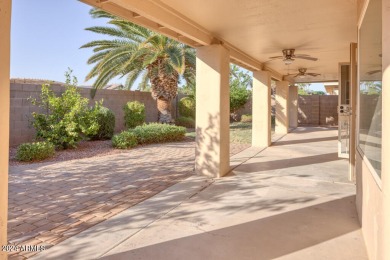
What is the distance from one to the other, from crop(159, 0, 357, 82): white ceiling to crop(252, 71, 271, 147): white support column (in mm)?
2783

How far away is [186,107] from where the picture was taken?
16.3 meters

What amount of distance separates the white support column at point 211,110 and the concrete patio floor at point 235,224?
385 mm

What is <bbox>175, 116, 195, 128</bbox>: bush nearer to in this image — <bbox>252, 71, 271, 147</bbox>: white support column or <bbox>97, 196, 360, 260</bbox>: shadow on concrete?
<bbox>252, 71, 271, 147</bbox>: white support column

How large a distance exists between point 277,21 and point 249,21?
50cm

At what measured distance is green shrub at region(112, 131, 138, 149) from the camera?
8758 millimetres

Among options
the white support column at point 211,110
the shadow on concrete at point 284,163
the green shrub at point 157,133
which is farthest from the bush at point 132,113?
the white support column at point 211,110

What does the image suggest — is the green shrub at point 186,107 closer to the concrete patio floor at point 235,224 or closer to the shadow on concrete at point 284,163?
the shadow on concrete at point 284,163

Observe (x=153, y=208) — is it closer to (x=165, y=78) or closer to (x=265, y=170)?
(x=265, y=170)

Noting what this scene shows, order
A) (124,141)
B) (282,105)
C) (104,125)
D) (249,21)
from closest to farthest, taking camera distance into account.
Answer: (249,21) < (124,141) < (104,125) < (282,105)

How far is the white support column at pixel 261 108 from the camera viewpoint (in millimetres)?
9523

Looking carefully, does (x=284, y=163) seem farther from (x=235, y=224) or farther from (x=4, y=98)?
(x=4, y=98)

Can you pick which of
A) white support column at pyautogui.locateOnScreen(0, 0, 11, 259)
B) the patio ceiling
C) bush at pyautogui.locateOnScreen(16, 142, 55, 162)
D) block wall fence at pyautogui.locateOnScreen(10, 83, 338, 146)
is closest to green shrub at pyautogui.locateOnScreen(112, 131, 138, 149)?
bush at pyautogui.locateOnScreen(16, 142, 55, 162)

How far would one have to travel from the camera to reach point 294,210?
12.2 ft

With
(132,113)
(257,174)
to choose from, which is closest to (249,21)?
(257,174)
